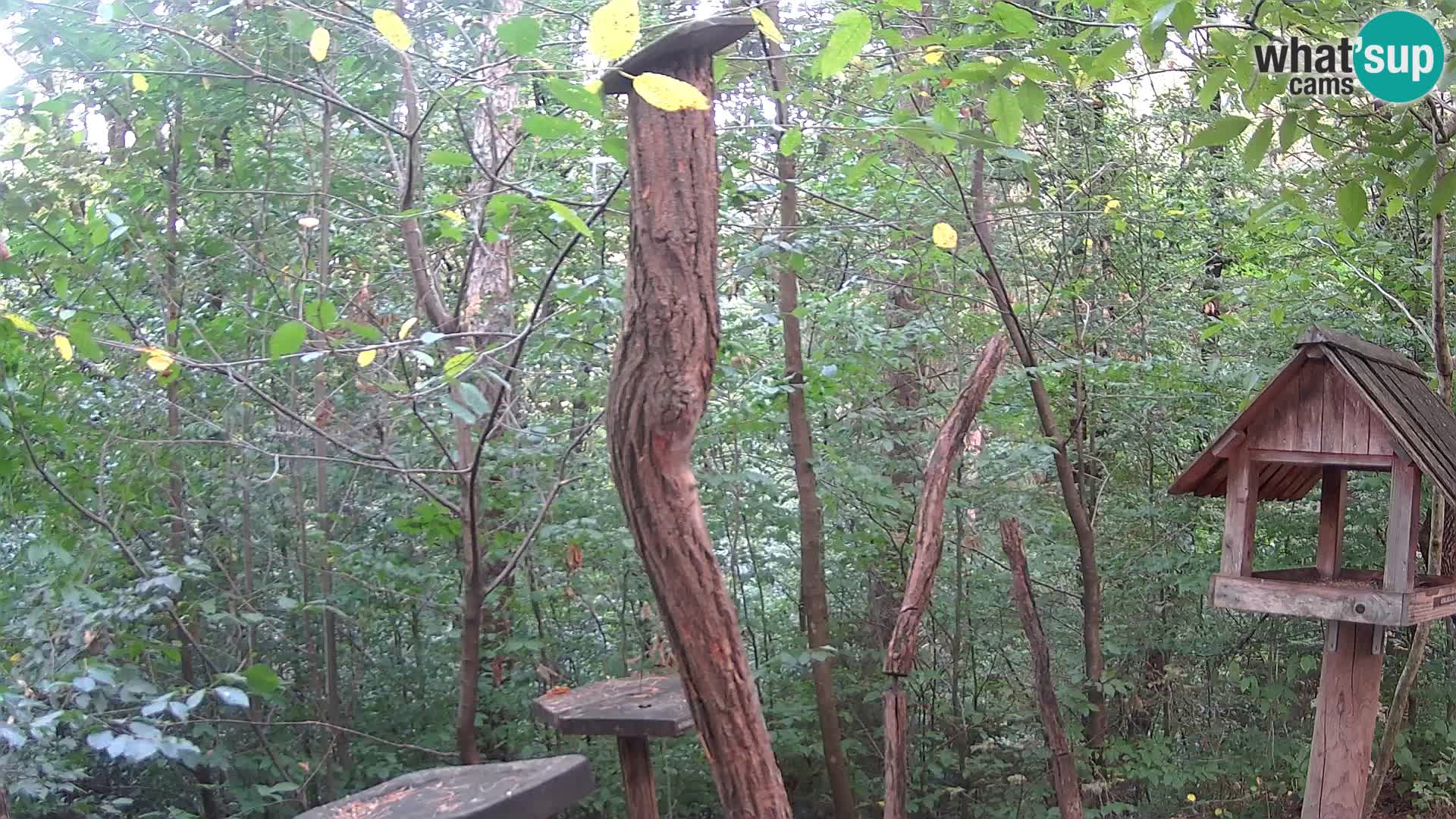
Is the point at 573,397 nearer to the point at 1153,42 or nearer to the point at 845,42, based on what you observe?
the point at 845,42

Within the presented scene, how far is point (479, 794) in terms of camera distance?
2.59 m

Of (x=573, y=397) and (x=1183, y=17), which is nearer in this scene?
(x=1183, y=17)

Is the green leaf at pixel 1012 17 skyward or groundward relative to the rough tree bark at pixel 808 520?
skyward

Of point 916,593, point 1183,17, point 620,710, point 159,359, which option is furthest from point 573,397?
Answer: point 1183,17

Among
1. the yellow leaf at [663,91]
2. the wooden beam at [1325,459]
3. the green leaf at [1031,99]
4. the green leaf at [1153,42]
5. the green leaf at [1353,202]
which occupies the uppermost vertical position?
the green leaf at [1153,42]

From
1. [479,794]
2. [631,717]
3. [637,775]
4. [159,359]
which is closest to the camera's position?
[159,359]

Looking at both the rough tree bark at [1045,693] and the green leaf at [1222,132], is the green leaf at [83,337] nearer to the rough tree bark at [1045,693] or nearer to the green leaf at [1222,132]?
the green leaf at [1222,132]

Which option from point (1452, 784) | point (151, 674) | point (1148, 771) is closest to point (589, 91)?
point (151, 674)

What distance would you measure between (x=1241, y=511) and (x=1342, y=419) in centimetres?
37

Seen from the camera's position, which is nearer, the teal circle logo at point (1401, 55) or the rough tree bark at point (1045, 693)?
the teal circle logo at point (1401, 55)

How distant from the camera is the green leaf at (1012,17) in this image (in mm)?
1803

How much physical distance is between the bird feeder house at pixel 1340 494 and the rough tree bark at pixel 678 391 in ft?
5.39

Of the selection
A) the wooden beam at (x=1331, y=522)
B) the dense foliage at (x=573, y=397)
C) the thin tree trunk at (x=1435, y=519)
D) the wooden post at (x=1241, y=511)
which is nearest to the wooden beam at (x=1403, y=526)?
the wooden beam at (x=1331, y=522)

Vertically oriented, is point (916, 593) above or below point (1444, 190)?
below
